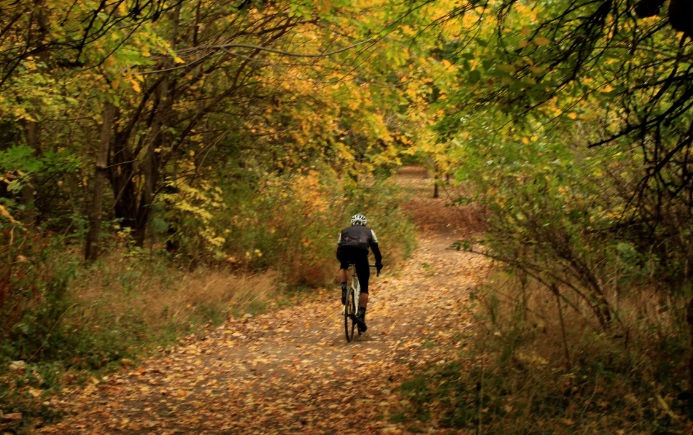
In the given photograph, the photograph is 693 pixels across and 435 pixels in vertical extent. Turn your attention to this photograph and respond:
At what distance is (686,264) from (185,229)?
9931 mm

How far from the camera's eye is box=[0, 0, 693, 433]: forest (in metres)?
6.39

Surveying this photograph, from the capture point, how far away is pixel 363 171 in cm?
1539

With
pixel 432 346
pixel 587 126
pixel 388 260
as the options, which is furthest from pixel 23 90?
pixel 388 260

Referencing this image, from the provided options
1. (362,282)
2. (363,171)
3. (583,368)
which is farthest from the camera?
(363,171)

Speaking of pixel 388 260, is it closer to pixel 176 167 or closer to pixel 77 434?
pixel 176 167

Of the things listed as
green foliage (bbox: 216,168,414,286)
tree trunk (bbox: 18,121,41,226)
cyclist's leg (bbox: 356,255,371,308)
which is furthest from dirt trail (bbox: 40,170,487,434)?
tree trunk (bbox: 18,121,41,226)

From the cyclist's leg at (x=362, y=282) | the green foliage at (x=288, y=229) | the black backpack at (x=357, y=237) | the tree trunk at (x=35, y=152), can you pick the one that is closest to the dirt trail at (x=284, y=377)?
the cyclist's leg at (x=362, y=282)

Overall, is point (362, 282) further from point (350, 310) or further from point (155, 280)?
point (155, 280)

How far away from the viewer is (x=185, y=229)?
1429 cm

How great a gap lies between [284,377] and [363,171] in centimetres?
717

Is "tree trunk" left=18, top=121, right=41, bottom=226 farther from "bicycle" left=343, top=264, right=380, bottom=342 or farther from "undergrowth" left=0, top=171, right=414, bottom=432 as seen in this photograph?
"bicycle" left=343, top=264, right=380, bottom=342

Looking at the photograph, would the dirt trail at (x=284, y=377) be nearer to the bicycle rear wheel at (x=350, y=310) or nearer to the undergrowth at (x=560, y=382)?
the bicycle rear wheel at (x=350, y=310)

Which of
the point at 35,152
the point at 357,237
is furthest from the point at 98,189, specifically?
the point at 357,237

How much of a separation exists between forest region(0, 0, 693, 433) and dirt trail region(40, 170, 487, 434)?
1.32 ft
